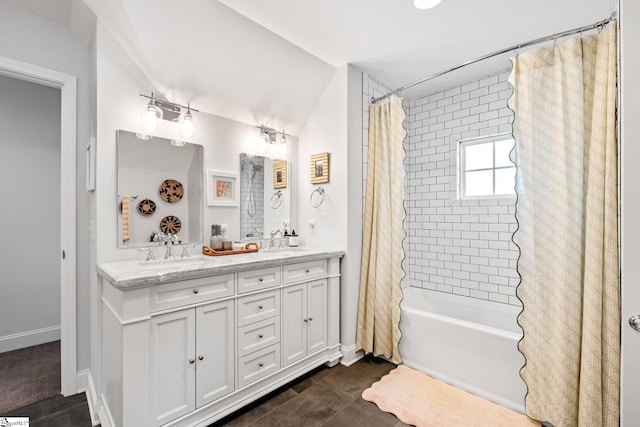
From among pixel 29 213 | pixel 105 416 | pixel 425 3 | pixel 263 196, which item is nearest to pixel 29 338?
pixel 29 213

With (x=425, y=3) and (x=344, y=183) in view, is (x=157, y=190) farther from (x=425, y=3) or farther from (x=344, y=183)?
(x=425, y=3)

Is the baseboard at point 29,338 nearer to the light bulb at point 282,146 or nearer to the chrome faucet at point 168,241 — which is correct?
the chrome faucet at point 168,241

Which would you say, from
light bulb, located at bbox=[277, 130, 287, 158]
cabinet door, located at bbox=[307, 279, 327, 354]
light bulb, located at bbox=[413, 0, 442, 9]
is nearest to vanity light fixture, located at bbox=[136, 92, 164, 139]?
light bulb, located at bbox=[277, 130, 287, 158]

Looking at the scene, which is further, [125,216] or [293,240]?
[293,240]

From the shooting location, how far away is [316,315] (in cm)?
242

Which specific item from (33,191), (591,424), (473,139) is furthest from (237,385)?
(473,139)

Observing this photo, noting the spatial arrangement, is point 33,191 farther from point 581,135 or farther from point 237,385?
point 581,135

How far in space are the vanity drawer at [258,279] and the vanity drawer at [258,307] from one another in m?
0.05

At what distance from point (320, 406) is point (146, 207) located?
1867mm

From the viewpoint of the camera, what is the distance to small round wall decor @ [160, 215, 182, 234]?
2.18 metres

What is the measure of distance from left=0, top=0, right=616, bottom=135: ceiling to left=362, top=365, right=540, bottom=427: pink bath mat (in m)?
2.50

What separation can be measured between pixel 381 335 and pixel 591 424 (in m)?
1.36

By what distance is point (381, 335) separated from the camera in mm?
2549

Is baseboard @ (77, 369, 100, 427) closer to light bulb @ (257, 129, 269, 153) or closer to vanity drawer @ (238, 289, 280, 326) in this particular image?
vanity drawer @ (238, 289, 280, 326)
